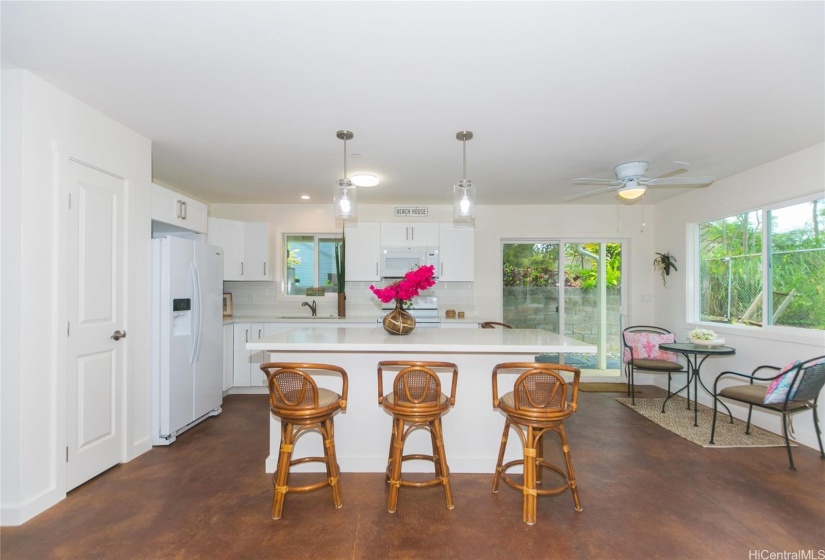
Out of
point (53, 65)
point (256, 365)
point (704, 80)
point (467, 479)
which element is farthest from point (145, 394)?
point (704, 80)

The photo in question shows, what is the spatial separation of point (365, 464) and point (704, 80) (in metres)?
3.15

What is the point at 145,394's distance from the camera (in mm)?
3088

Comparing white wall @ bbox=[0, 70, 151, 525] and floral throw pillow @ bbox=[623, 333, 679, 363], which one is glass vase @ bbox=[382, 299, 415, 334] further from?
floral throw pillow @ bbox=[623, 333, 679, 363]

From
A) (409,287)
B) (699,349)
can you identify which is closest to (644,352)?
(699,349)

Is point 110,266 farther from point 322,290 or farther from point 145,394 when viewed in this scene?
point 322,290

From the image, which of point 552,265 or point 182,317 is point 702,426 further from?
point 182,317

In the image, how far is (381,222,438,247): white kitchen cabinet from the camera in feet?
17.3

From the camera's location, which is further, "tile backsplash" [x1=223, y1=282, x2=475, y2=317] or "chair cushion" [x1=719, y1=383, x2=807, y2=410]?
"tile backsplash" [x1=223, y1=282, x2=475, y2=317]

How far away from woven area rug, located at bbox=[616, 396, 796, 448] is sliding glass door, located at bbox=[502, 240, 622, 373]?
3.65 ft

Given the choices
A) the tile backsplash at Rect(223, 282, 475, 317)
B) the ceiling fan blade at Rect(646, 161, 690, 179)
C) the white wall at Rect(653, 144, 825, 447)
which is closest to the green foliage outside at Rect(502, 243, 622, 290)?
the white wall at Rect(653, 144, 825, 447)

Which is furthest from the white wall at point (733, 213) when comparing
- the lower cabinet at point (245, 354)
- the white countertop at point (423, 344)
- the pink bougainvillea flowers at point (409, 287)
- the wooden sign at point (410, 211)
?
the lower cabinet at point (245, 354)

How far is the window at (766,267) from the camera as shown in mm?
3383

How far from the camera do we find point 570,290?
5.56 m

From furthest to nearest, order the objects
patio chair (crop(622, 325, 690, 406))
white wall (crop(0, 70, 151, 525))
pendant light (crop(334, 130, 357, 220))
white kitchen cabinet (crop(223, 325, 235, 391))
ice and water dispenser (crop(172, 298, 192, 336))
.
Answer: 1. white kitchen cabinet (crop(223, 325, 235, 391))
2. patio chair (crop(622, 325, 690, 406))
3. ice and water dispenser (crop(172, 298, 192, 336))
4. pendant light (crop(334, 130, 357, 220))
5. white wall (crop(0, 70, 151, 525))
